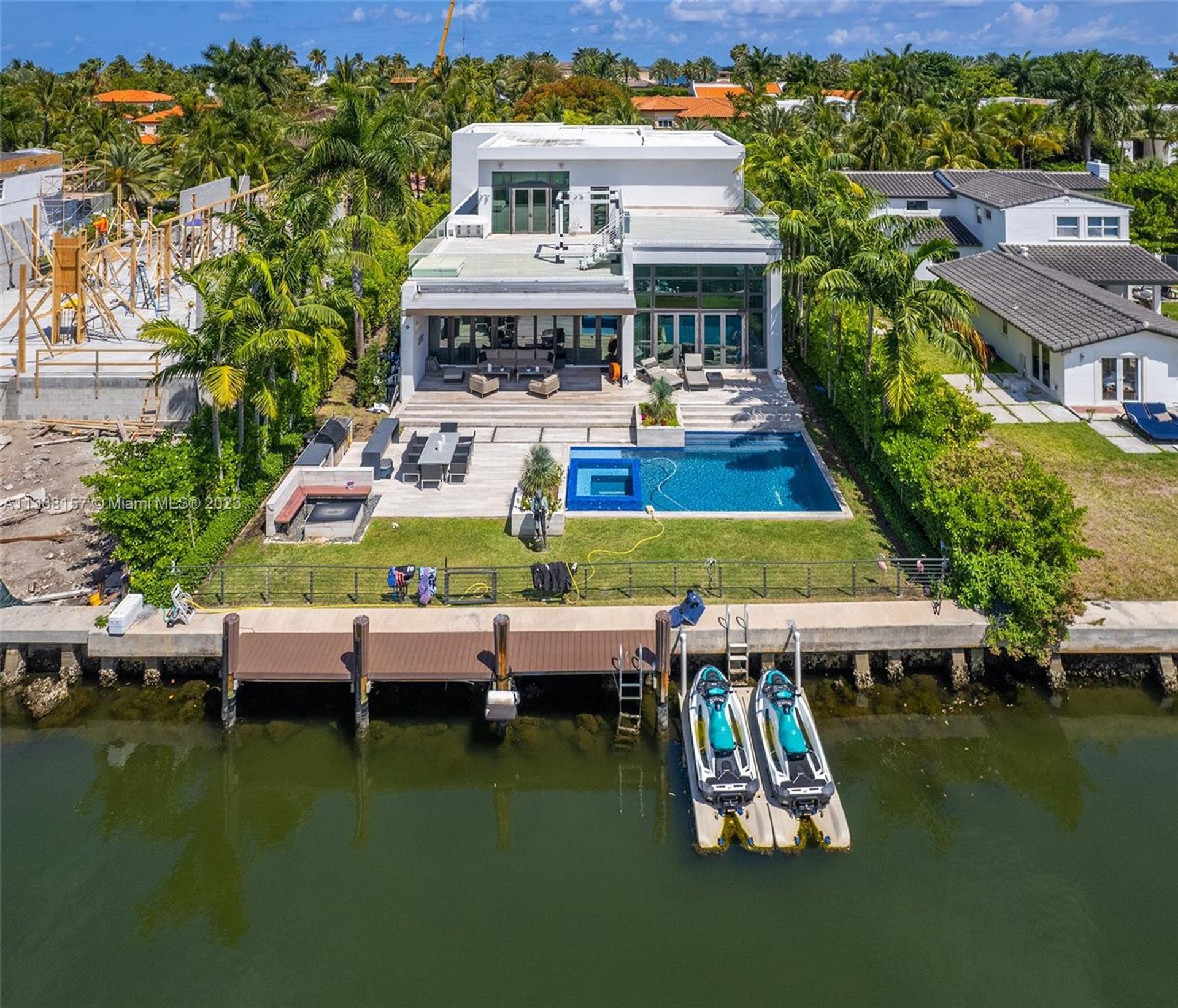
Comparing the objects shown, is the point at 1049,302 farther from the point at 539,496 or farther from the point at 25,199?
the point at 25,199

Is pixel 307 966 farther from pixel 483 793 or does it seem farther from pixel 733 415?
pixel 733 415

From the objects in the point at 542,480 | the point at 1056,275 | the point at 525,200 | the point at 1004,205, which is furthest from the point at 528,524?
the point at 1004,205

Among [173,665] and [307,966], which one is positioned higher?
[173,665]

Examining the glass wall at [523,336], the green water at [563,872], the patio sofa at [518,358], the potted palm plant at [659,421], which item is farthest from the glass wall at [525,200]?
the green water at [563,872]

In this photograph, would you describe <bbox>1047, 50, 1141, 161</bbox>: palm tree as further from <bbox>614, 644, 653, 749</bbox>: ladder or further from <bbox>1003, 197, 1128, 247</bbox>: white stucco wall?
<bbox>614, 644, 653, 749</bbox>: ladder

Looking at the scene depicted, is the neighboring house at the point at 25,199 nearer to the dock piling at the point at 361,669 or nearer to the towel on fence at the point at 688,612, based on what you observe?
the dock piling at the point at 361,669

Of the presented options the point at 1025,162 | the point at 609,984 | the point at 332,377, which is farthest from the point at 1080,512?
the point at 1025,162
